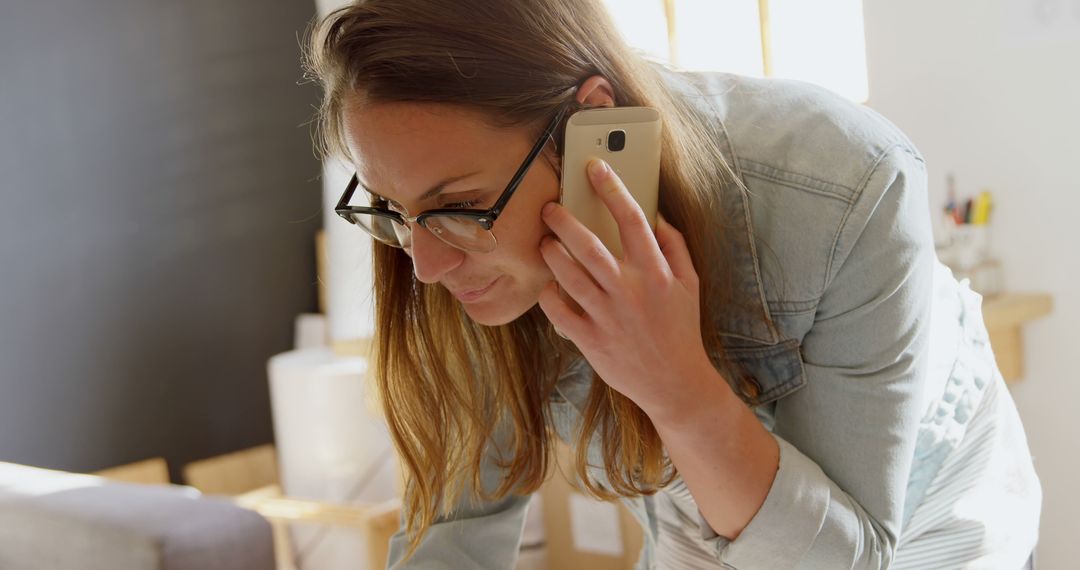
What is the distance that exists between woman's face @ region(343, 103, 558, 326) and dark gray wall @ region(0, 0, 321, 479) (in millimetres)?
2090

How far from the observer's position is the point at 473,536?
1.03 m

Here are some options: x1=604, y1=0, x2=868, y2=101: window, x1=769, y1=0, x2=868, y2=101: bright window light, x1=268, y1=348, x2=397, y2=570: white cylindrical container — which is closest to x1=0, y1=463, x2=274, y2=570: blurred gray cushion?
x1=268, y1=348, x2=397, y2=570: white cylindrical container

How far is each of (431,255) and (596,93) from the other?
0.18 meters

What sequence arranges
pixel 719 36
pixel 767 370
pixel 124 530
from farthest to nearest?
pixel 719 36
pixel 124 530
pixel 767 370

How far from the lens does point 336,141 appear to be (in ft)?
3.06

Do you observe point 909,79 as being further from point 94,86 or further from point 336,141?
point 94,86

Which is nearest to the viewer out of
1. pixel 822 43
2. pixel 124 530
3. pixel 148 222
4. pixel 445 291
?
pixel 445 291

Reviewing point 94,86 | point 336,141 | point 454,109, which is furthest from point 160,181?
point 454,109

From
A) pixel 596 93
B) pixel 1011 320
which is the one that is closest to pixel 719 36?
pixel 1011 320

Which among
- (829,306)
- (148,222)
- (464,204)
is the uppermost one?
(464,204)

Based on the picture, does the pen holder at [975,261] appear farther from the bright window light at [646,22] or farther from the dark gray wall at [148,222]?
the dark gray wall at [148,222]

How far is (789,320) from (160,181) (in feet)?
7.74

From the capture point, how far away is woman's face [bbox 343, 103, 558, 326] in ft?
2.52

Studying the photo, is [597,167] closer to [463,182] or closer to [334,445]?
[463,182]
